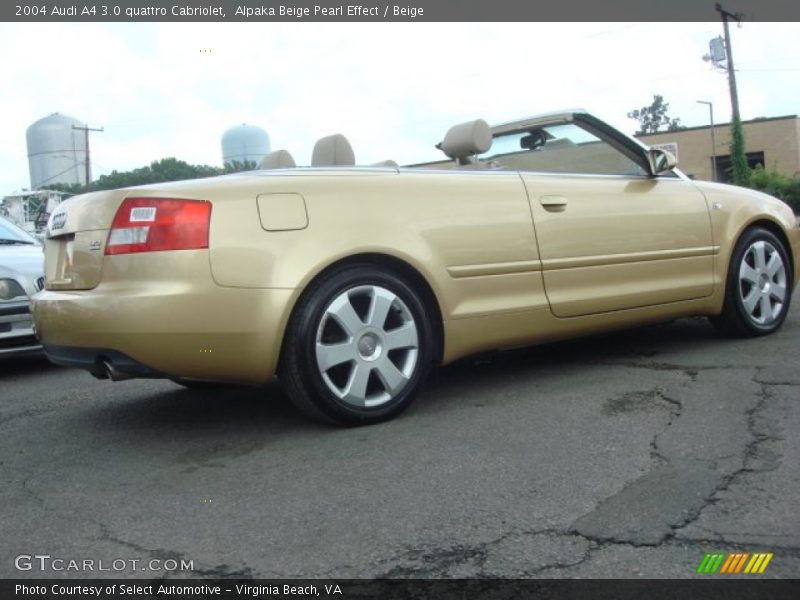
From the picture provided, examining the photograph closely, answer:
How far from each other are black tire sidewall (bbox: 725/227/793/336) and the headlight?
474cm

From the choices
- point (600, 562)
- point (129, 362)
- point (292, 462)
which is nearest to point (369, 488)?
point (292, 462)

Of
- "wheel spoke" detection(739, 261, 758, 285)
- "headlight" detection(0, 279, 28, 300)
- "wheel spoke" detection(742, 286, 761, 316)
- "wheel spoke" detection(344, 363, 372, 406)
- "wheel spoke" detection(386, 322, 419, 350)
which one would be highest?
"headlight" detection(0, 279, 28, 300)

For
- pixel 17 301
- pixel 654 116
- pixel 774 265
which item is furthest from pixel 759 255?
pixel 654 116

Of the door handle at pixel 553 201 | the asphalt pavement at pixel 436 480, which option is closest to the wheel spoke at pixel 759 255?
the asphalt pavement at pixel 436 480

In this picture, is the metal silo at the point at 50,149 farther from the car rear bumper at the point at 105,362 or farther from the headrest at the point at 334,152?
the car rear bumper at the point at 105,362

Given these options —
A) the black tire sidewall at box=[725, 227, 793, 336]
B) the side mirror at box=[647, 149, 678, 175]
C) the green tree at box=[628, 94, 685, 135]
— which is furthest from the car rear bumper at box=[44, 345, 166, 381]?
the green tree at box=[628, 94, 685, 135]

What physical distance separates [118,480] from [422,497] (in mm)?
Result: 1187

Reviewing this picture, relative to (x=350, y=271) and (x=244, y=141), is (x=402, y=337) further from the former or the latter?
(x=244, y=141)

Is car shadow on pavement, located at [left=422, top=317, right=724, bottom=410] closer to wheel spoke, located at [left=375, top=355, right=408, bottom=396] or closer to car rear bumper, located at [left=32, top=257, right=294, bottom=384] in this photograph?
wheel spoke, located at [left=375, top=355, right=408, bottom=396]

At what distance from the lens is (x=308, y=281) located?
11.0ft

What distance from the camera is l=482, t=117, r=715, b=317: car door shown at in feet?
13.6

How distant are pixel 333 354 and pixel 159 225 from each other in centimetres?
88

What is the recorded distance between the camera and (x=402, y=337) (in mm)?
3557

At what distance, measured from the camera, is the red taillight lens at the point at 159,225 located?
3217 mm
